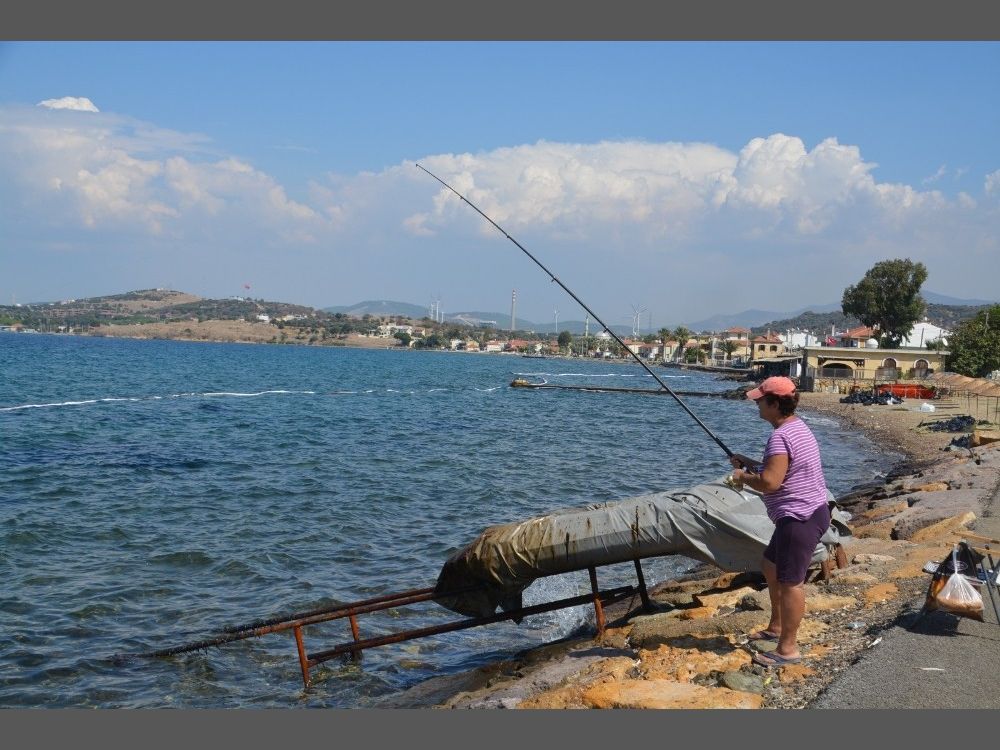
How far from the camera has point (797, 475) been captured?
5.62 m

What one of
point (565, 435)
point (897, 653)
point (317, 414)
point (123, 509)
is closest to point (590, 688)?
point (897, 653)

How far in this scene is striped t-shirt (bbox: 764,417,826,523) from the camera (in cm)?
561

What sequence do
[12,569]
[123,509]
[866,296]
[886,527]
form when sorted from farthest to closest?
[866,296] < [123,509] < [12,569] < [886,527]

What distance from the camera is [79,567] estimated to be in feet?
40.2

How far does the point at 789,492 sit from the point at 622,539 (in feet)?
5.62

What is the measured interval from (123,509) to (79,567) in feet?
13.3

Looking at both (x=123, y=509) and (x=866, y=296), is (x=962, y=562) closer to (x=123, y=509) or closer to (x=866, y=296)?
(x=123, y=509)

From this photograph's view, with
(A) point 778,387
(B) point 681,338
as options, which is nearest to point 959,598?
(A) point 778,387

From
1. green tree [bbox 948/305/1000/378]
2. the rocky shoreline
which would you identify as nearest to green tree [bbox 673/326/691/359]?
green tree [bbox 948/305/1000/378]

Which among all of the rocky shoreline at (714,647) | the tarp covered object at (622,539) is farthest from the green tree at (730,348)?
the tarp covered object at (622,539)

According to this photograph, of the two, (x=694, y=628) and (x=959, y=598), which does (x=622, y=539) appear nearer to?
(x=694, y=628)

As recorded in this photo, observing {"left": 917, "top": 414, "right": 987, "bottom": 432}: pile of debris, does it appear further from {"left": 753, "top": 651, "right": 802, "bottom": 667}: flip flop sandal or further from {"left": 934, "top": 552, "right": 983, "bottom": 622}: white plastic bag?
{"left": 753, "top": 651, "right": 802, "bottom": 667}: flip flop sandal

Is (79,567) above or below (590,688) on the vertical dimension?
below

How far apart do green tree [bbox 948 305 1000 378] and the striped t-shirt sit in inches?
2237
